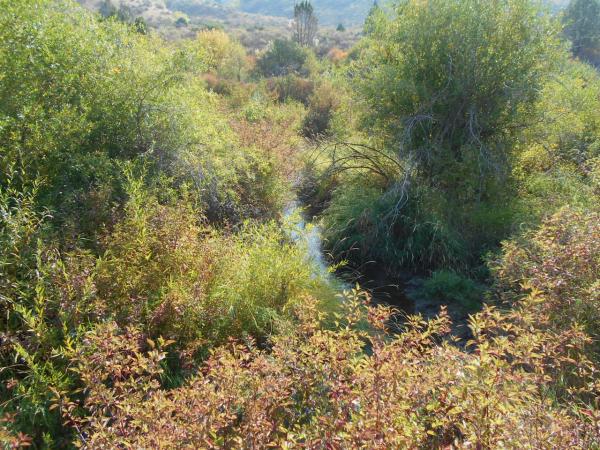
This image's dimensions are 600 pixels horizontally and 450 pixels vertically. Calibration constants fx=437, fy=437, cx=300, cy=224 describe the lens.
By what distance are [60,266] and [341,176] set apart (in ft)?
21.5

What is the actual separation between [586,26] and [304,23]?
20340 mm

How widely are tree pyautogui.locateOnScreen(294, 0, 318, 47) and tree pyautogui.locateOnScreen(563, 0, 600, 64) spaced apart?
18.7 m

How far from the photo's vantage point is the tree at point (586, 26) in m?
25.4

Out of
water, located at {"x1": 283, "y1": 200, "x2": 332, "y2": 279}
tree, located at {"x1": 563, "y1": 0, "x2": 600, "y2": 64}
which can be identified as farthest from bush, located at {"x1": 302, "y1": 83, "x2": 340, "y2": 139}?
tree, located at {"x1": 563, "y1": 0, "x2": 600, "y2": 64}

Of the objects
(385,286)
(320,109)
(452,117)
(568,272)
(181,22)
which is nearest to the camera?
(568,272)

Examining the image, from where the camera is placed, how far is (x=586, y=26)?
26875 millimetres

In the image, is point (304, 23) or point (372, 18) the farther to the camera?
point (304, 23)

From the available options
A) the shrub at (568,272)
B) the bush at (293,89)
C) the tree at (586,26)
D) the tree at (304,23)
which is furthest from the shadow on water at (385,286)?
the tree at (304,23)

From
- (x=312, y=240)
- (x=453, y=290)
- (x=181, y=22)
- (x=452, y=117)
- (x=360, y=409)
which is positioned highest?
(x=181, y=22)

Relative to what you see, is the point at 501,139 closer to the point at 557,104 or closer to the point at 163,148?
the point at 557,104

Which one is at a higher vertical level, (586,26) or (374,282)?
(586,26)

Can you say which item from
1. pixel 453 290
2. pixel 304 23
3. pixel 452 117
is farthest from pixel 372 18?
pixel 304 23

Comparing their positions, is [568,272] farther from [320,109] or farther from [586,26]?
[586,26]

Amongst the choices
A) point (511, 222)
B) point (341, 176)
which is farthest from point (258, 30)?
point (511, 222)
